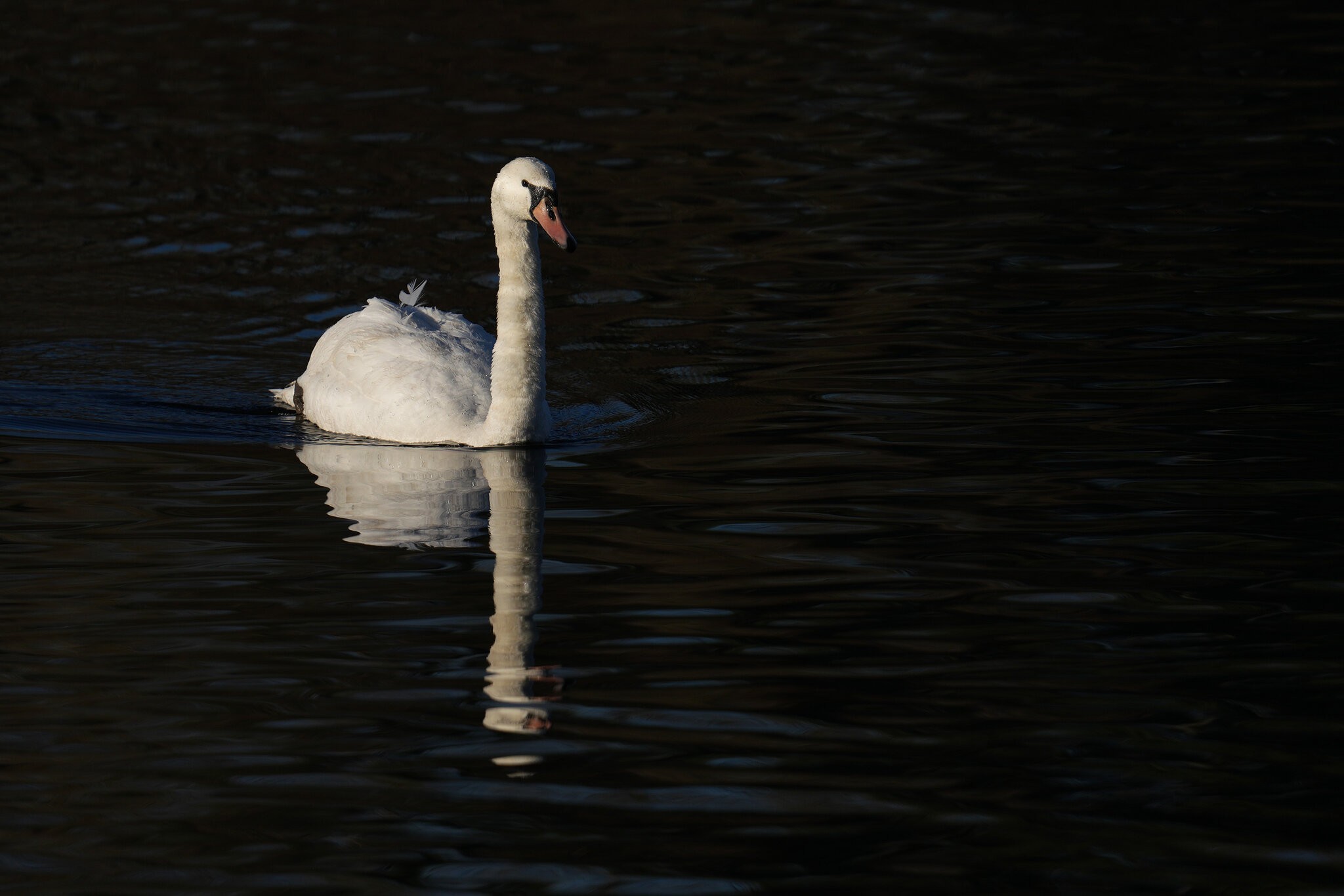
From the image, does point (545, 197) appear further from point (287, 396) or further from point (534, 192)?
point (287, 396)

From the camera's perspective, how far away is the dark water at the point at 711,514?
5.94 metres

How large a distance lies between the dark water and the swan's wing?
0.23 m

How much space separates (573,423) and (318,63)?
13.8m

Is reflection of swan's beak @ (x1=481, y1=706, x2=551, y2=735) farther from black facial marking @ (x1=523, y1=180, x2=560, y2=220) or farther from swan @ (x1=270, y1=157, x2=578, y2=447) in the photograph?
black facial marking @ (x1=523, y1=180, x2=560, y2=220)

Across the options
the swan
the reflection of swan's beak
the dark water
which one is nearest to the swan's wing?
the swan

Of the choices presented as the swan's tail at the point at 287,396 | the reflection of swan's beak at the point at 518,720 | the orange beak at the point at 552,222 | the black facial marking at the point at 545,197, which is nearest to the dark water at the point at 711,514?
the reflection of swan's beak at the point at 518,720

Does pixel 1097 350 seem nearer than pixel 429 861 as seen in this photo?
No

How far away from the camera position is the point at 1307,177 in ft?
55.3

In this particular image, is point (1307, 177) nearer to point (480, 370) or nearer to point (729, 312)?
point (729, 312)

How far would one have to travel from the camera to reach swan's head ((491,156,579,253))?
34.1 feet

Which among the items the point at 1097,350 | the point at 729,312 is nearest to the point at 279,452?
the point at 729,312

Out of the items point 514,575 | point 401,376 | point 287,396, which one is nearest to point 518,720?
point 514,575

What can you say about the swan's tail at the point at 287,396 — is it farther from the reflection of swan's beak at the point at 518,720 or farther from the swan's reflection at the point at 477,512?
the reflection of swan's beak at the point at 518,720

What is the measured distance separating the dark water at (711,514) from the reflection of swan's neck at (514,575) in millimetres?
33
